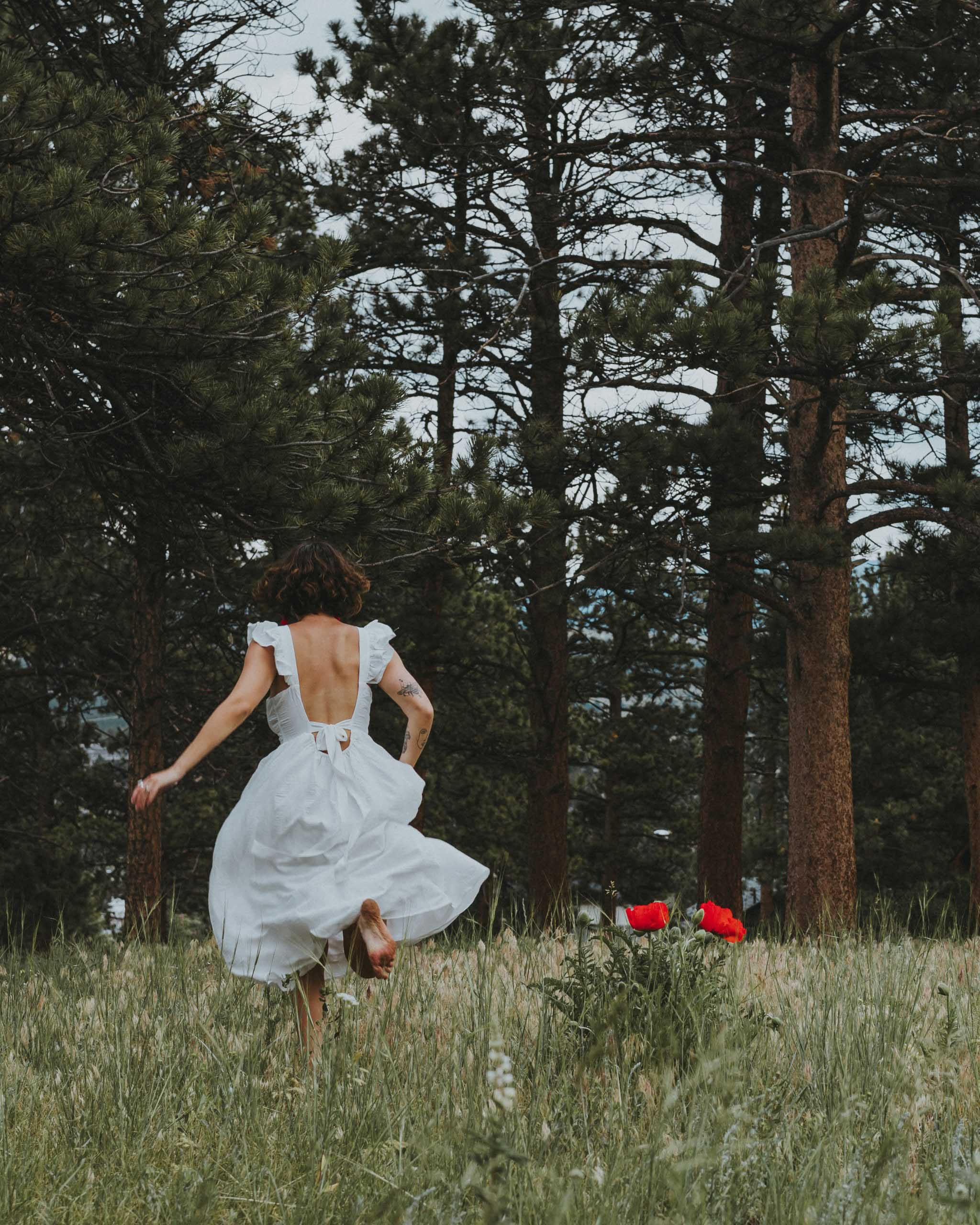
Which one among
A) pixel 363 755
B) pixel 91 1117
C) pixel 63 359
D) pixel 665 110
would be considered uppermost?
pixel 665 110

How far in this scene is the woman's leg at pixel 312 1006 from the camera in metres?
4.07

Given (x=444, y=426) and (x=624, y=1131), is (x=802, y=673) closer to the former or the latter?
(x=444, y=426)

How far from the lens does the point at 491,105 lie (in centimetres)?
1220

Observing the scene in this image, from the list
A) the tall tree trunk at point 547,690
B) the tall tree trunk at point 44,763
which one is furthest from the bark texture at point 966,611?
the tall tree trunk at point 44,763

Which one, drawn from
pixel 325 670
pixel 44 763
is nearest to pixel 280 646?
pixel 325 670

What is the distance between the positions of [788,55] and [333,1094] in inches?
390

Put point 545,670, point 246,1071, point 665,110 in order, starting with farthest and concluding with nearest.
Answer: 1. point 545,670
2. point 665,110
3. point 246,1071

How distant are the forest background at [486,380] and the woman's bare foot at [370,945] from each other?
4.61 feet

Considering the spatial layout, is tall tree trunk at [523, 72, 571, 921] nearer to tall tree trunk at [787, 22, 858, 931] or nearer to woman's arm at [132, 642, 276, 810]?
tall tree trunk at [787, 22, 858, 931]

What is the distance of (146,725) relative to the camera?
11.1 meters

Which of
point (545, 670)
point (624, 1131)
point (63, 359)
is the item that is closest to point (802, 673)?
point (545, 670)

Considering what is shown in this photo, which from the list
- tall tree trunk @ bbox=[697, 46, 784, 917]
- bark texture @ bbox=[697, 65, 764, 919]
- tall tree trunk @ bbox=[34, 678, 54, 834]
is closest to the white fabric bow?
tall tree trunk @ bbox=[697, 46, 784, 917]

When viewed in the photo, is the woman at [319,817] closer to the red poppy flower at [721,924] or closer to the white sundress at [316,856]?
the white sundress at [316,856]

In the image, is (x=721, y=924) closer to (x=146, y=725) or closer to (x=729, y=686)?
(x=146, y=725)
